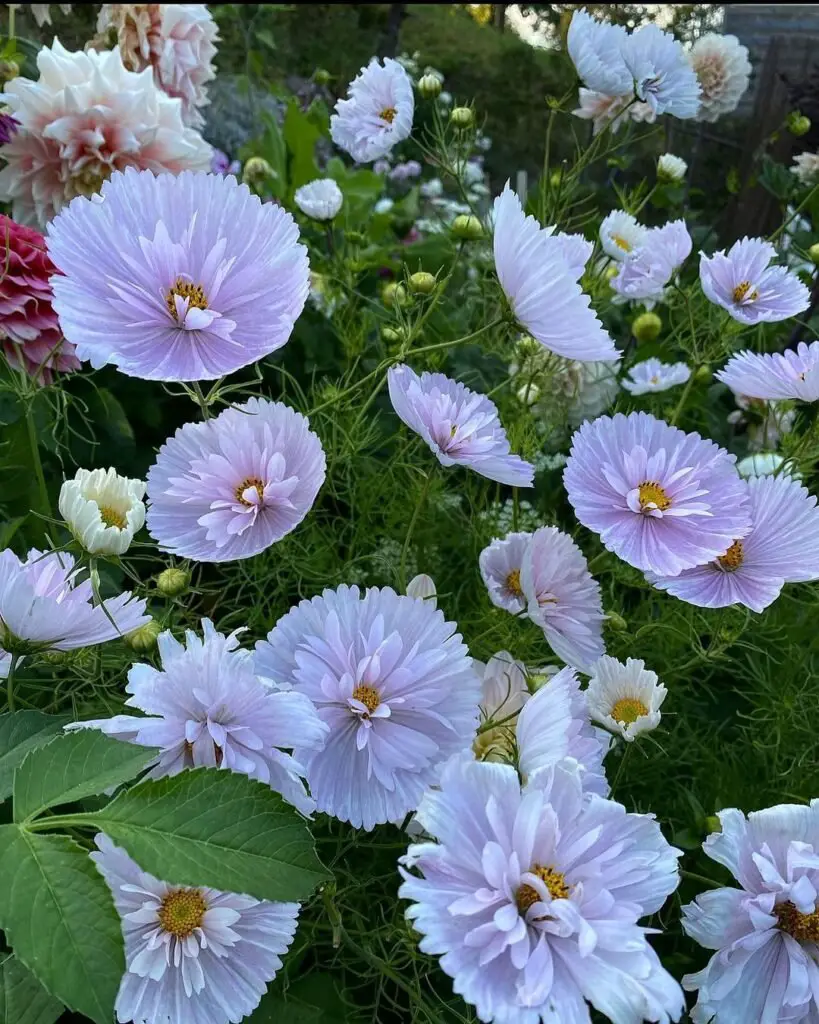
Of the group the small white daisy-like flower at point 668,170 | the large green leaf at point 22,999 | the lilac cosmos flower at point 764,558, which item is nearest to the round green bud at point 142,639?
the large green leaf at point 22,999

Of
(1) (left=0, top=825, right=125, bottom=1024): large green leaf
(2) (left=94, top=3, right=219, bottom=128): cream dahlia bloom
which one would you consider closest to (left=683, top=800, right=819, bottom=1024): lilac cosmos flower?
(1) (left=0, top=825, right=125, bottom=1024): large green leaf

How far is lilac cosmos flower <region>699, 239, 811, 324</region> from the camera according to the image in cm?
56

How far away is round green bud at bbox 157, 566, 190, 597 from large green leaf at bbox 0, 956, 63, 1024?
15cm

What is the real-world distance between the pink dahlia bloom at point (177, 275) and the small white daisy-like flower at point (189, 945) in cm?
19

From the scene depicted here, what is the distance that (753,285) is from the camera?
0.57m

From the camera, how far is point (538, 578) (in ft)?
1.45

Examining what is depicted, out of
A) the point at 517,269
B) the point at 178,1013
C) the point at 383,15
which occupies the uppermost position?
the point at 517,269

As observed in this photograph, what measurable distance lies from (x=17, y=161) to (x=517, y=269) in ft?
1.64

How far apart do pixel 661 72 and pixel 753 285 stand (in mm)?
167

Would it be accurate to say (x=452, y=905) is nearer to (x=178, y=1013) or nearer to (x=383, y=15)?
(x=178, y=1013)

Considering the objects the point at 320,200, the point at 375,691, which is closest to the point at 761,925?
the point at 375,691

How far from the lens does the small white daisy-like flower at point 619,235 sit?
0.66 m

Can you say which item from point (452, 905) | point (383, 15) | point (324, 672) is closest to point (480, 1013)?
point (452, 905)

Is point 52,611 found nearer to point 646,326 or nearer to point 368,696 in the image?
point 368,696
